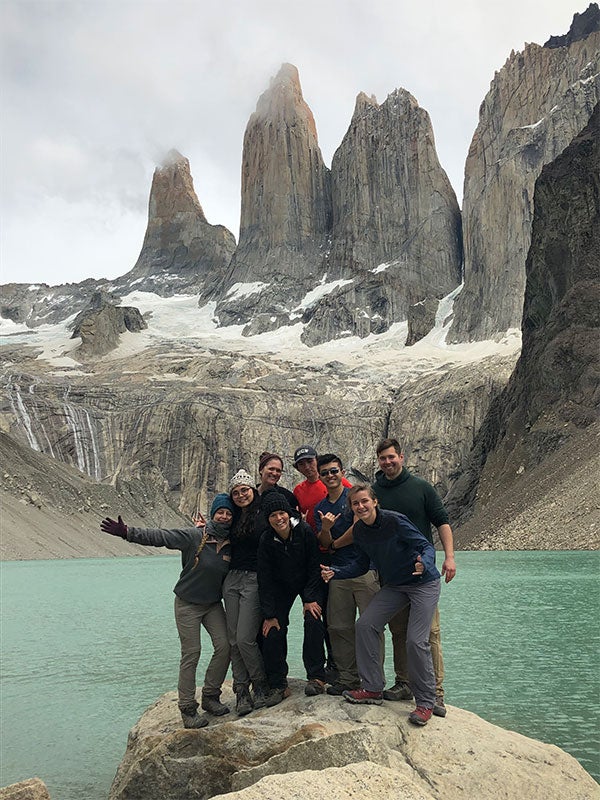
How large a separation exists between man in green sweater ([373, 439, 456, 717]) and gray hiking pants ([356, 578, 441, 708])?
12.2 inches

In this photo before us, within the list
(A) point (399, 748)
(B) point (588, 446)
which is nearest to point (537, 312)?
(B) point (588, 446)

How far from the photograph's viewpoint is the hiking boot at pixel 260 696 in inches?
257

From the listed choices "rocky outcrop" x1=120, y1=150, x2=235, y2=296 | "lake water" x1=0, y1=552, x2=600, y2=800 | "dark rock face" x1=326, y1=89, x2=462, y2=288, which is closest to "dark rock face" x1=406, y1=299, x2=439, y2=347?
"dark rock face" x1=326, y1=89, x2=462, y2=288

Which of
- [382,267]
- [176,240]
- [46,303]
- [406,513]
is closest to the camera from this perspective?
[406,513]

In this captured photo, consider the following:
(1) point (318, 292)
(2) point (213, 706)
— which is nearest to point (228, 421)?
(1) point (318, 292)

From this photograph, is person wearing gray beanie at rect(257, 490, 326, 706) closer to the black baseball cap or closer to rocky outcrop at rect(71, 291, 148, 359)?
the black baseball cap

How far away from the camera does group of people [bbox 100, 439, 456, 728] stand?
6.17 meters

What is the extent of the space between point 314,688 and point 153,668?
701cm

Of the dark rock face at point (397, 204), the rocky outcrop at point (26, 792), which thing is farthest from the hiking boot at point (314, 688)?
the dark rock face at point (397, 204)

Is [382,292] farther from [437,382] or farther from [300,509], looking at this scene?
[300,509]

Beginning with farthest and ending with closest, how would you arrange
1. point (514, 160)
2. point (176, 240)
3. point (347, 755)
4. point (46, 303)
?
point (46, 303) → point (176, 240) → point (514, 160) → point (347, 755)

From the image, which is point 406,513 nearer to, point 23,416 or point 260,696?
point 260,696

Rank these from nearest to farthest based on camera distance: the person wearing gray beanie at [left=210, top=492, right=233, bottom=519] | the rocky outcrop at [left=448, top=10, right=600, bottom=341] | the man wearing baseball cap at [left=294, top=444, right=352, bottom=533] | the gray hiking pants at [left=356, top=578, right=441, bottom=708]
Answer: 1. the gray hiking pants at [left=356, top=578, right=441, bottom=708]
2. the person wearing gray beanie at [left=210, top=492, right=233, bottom=519]
3. the man wearing baseball cap at [left=294, top=444, right=352, bottom=533]
4. the rocky outcrop at [left=448, top=10, right=600, bottom=341]

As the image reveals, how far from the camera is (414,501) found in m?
6.54
